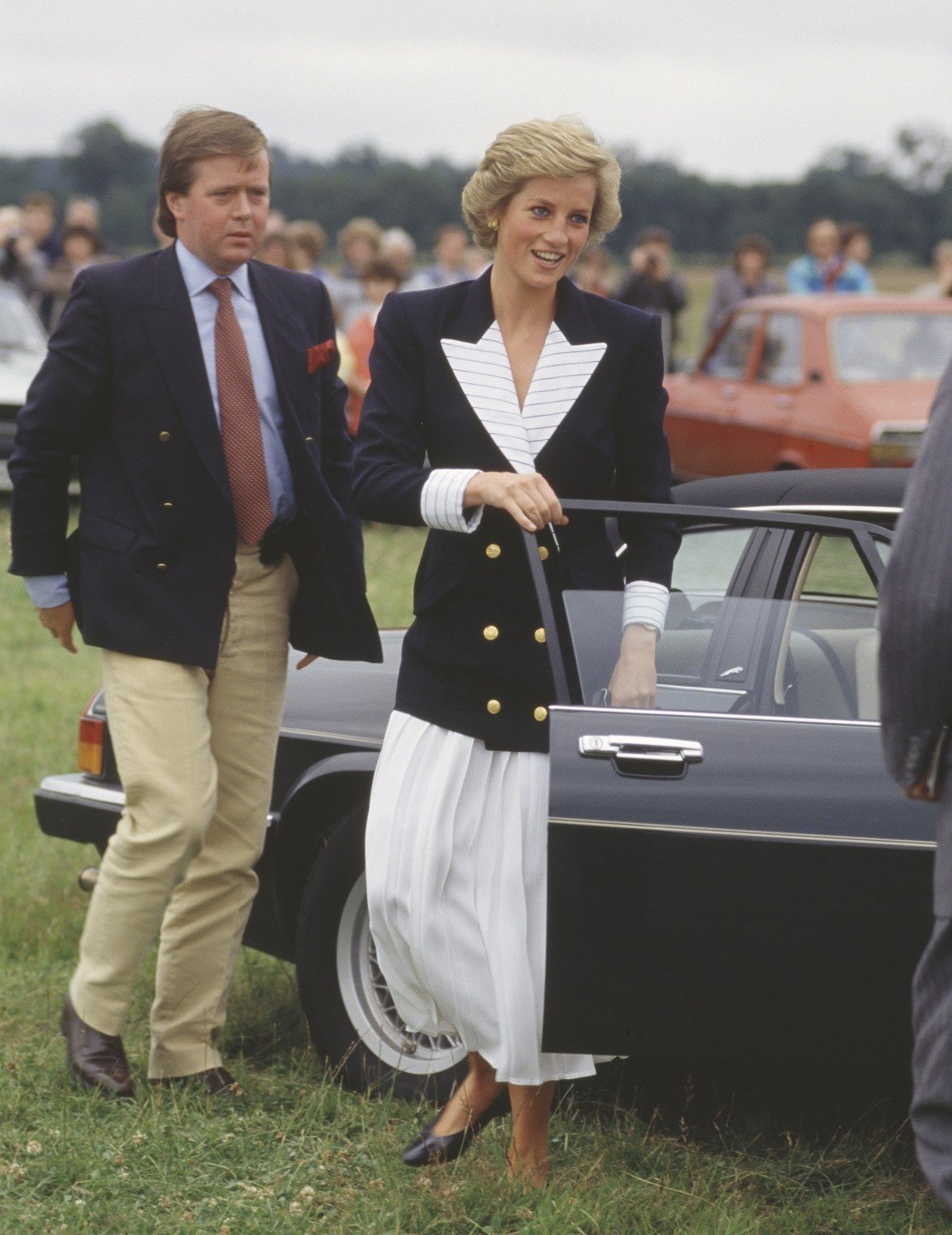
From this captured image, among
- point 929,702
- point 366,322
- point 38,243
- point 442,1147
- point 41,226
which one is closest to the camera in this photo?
point 929,702

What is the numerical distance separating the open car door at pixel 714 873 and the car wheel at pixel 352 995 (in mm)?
786

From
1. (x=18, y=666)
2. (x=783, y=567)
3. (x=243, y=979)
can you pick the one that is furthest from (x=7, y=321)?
(x=783, y=567)

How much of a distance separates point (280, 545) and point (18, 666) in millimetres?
5438

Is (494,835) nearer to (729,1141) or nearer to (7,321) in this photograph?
(729,1141)

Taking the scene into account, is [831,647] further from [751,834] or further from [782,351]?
[782,351]

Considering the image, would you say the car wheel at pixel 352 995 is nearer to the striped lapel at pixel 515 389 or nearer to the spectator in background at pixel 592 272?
the striped lapel at pixel 515 389

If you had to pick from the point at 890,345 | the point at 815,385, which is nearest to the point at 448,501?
the point at 815,385

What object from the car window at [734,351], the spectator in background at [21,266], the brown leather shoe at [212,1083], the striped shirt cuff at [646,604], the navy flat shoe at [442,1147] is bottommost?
the brown leather shoe at [212,1083]

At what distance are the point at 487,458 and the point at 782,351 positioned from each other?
30.6ft

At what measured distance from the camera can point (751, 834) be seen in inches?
132

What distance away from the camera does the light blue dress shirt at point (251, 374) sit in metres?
4.09

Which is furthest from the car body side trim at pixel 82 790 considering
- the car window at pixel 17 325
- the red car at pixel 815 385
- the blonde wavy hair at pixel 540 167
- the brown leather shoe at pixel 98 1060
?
the car window at pixel 17 325

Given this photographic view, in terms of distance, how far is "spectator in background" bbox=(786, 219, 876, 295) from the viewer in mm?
16297

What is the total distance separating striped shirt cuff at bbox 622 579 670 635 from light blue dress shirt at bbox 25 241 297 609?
978mm
